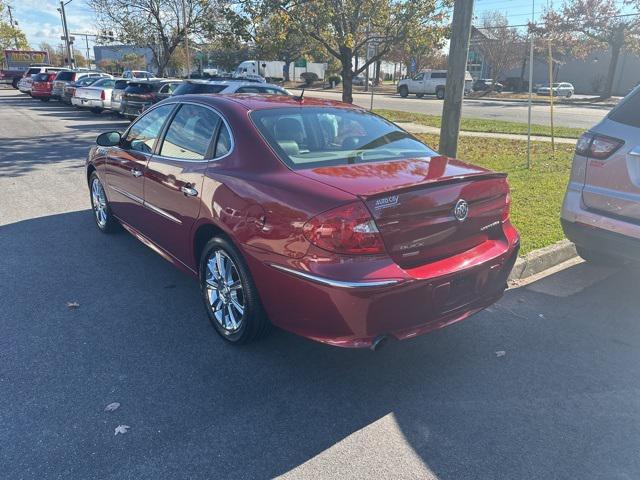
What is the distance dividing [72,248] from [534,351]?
4.54 meters

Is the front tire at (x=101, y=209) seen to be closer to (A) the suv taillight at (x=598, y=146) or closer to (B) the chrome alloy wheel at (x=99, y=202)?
(B) the chrome alloy wheel at (x=99, y=202)

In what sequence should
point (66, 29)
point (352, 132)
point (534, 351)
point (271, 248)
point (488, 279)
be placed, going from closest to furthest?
1. point (271, 248)
2. point (488, 279)
3. point (534, 351)
4. point (352, 132)
5. point (66, 29)

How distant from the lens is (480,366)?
3.37m

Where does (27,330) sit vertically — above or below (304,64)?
below

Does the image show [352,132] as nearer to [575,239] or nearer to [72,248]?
[575,239]

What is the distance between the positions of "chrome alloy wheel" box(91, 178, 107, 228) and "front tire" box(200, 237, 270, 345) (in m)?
2.59

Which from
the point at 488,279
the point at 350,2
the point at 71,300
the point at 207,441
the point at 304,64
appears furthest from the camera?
the point at 304,64

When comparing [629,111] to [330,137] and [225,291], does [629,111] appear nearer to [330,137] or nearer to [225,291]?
Result: [330,137]

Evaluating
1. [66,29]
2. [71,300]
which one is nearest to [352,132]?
[71,300]

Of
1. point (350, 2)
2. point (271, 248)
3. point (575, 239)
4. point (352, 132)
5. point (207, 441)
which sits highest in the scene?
point (350, 2)

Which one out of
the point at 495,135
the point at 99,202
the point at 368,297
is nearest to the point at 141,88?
the point at 495,135

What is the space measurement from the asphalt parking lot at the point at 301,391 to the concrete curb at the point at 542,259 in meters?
0.19

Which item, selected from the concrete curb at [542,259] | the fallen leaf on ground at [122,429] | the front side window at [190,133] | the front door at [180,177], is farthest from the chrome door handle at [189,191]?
the concrete curb at [542,259]

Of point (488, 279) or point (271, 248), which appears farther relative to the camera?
point (488, 279)
